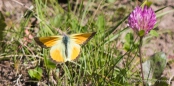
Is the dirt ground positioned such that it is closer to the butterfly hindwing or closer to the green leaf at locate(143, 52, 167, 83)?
the green leaf at locate(143, 52, 167, 83)

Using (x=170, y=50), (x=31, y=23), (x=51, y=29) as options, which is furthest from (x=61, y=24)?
(x=170, y=50)

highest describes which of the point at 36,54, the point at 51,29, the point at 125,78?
the point at 51,29

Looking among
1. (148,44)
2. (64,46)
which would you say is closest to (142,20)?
(64,46)

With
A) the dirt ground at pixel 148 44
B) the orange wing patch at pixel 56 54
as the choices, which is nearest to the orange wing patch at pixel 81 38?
the orange wing patch at pixel 56 54

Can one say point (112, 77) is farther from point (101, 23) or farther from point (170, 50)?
point (170, 50)

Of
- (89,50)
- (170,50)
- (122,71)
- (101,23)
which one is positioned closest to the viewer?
(122,71)

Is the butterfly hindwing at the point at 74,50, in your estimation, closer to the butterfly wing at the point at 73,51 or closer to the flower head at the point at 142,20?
the butterfly wing at the point at 73,51

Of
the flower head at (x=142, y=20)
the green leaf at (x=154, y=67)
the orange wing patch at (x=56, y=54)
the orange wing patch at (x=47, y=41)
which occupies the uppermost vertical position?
the flower head at (x=142, y=20)
